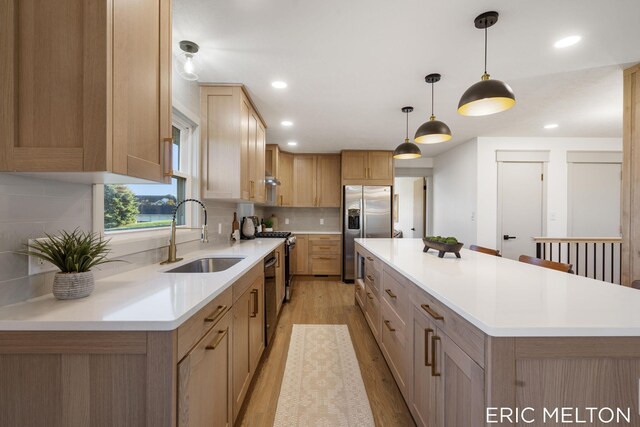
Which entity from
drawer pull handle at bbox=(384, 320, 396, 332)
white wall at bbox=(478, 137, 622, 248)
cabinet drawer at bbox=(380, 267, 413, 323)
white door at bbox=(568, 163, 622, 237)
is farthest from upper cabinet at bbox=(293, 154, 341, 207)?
white door at bbox=(568, 163, 622, 237)

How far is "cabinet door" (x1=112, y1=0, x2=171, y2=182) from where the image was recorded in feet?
3.18

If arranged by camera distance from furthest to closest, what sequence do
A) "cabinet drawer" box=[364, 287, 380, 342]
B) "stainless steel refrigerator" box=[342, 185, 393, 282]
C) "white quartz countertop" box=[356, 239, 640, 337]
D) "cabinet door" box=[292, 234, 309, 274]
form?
"cabinet door" box=[292, 234, 309, 274] → "stainless steel refrigerator" box=[342, 185, 393, 282] → "cabinet drawer" box=[364, 287, 380, 342] → "white quartz countertop" box=[356, 239, 640, 337]

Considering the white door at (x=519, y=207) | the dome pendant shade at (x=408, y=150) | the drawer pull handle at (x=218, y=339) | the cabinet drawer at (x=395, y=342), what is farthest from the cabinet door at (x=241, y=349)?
the white door at (x=519, y=207)

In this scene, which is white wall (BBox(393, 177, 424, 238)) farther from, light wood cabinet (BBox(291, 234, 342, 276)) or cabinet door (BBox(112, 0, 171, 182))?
cabinet door (BBox(112, 0, 171, 182))

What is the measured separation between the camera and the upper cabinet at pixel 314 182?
5531mm

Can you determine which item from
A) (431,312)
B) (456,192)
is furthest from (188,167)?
(456,192)

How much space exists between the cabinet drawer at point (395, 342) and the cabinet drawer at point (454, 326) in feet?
1.13

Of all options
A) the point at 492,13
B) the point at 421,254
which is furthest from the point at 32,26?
the point at 421,254

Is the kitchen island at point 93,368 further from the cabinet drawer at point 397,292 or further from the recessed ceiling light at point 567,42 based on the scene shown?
the recessed ceiling light at point 567,42

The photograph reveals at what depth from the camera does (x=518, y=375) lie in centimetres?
84

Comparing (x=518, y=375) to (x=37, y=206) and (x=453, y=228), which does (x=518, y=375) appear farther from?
(x=453, y=228)

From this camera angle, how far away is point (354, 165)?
5.20m

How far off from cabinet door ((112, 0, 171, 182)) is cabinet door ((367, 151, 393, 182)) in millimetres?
4251

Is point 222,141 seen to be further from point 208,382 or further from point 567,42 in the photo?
point 567,42
